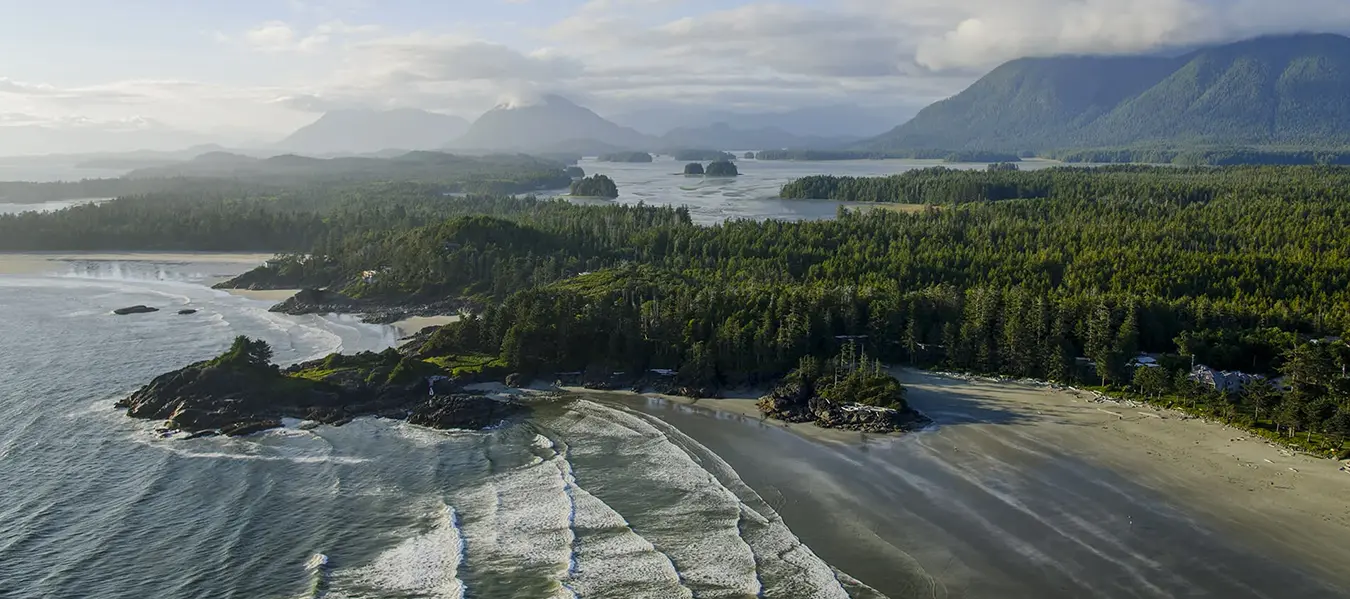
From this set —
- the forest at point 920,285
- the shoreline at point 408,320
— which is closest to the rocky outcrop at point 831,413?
the forest at point 920,285

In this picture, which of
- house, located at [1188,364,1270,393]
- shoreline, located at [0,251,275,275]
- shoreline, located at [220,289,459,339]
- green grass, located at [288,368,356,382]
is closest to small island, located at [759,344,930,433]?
house, located at [1188,364,1270,393]

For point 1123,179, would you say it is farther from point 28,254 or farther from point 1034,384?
point 28,254

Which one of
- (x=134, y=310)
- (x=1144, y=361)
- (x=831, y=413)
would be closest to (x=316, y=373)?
(x=831, y=413)

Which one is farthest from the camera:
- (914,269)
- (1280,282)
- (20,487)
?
(914,269)

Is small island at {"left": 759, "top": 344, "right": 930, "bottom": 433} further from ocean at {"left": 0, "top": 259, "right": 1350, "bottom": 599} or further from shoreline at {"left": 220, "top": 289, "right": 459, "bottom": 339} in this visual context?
shoreline at {"left": 220, "top": 289, "right": 459, "bottom": 339}

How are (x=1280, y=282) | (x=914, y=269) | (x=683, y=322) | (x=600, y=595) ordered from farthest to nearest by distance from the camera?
(x=914, y=269), (x=1280, y=282), (x=683, y=322), (x=600, y=595)

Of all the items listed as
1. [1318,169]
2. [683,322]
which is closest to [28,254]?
[683,322]

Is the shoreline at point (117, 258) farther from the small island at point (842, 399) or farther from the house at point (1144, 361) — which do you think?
the house at point (1144, 361)
